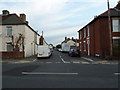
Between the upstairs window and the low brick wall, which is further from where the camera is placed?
the upstairs window

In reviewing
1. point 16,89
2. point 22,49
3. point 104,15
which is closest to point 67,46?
point 22,49

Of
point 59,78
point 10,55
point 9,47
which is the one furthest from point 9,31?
point 59,78

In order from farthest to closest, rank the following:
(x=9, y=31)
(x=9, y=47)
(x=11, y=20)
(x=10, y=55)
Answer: (x=11, y=20) < (x=9, y=31) < (x=9, y=47) < (x=10, y=55)

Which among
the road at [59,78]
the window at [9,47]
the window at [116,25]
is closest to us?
the road at [59,78]

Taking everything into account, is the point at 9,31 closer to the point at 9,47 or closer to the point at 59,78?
the point at 9,47

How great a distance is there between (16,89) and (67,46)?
50129 millimetres

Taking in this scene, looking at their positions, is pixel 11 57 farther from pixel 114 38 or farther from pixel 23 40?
pixel 114 38

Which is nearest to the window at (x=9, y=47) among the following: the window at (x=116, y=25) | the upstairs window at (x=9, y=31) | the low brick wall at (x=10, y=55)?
the upstairs window at (x=9, y=31)

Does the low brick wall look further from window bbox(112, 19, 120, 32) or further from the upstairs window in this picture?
window bbox(112, 19, 120, 32)

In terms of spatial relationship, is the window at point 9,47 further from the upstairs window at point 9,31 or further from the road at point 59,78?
the road at point 59,78

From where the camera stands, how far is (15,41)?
111ft

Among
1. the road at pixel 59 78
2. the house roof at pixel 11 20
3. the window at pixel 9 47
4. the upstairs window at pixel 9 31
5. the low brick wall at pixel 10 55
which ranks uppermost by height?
the house roof at pixel 11 20

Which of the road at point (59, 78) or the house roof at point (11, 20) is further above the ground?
the house roof at point (11, 20)

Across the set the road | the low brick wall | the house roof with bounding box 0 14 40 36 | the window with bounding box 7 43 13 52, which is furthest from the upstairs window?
the road
